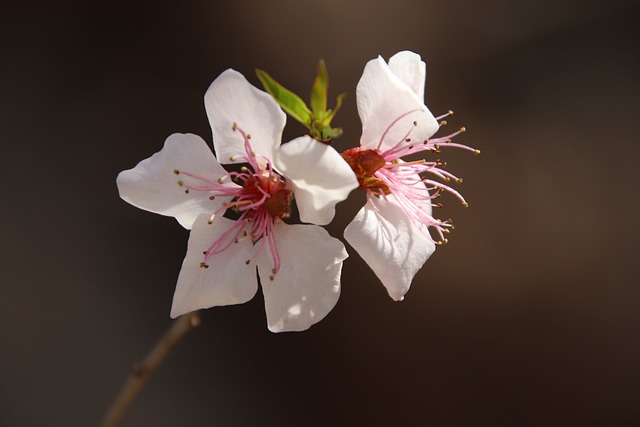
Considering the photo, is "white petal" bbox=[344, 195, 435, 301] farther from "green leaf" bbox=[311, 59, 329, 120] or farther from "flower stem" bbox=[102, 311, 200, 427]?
"flower stem" bbox=[102, 311, 200, 427]

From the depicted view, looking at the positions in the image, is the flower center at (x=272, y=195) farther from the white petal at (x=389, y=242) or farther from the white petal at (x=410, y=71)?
the white petal at (x=410, y=71)

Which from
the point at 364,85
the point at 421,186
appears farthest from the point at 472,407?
the point at 364,85

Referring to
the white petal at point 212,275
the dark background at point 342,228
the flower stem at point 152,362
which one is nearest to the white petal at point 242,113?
the white petal at point 212,275

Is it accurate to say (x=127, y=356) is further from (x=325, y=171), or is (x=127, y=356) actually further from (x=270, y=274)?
(x=325, y=171)

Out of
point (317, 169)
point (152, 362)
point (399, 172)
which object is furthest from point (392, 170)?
point (152, 362)

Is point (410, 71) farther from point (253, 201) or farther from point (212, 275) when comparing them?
point (212, 275)

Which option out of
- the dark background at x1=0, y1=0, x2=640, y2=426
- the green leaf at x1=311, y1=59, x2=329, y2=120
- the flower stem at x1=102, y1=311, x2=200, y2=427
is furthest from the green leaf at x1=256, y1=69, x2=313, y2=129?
the dark background at x1=0, y1=0, x2=640, y2=426
